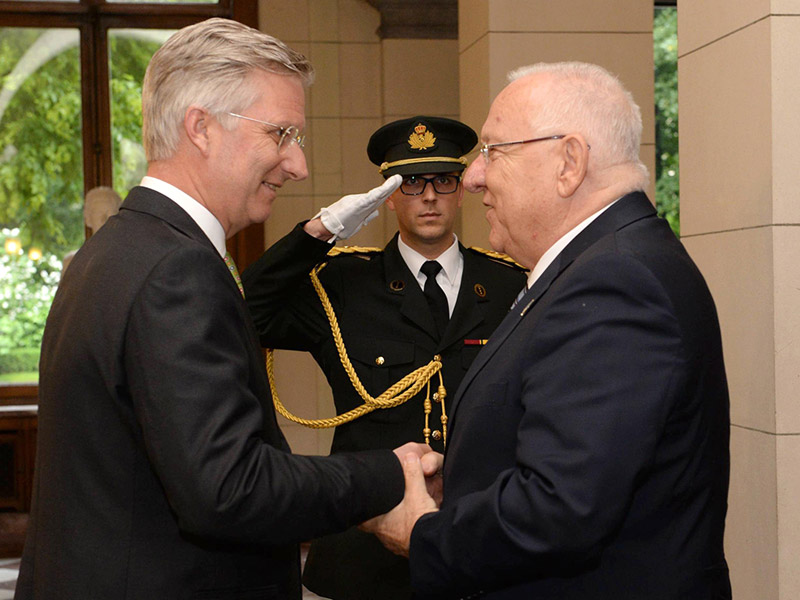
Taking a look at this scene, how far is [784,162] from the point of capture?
2076 millimetres

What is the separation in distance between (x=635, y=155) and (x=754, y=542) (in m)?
1.05

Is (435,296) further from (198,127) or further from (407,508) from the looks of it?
(198,127)

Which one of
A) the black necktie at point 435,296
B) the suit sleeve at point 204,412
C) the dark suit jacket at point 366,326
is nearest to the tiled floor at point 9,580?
the dark suit jacket at point 366,326

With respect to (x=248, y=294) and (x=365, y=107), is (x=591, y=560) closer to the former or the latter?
(x=248, y=294)

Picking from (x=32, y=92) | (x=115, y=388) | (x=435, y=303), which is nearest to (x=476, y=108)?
(x=435, y=303)

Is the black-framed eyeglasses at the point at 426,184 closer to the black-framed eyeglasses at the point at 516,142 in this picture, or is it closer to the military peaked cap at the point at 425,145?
the military peaked cap at the point at 425,145

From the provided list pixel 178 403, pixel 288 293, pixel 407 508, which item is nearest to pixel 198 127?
pixel 178 403

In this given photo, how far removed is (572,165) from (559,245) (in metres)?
0.14

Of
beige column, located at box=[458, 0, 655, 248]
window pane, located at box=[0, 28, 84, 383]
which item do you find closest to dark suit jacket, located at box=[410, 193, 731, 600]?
beige column, located at box=[458, 0, 655, 248]

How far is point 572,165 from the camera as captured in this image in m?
1.59

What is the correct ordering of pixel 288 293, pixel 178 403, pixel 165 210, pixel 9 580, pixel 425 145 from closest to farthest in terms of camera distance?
pixel 178 403
pixel 165 210
pixel 288 293
pixel 425 145
pixel 9 580

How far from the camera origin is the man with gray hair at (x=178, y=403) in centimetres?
131

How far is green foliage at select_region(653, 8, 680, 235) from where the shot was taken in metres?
7.86

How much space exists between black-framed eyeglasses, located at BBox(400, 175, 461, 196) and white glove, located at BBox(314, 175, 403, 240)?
0.09 metres
